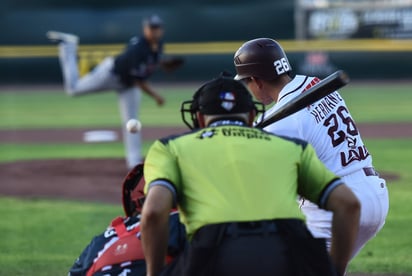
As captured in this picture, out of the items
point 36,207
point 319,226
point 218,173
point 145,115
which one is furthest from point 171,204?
point 145,115

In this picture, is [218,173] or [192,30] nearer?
[218,173]

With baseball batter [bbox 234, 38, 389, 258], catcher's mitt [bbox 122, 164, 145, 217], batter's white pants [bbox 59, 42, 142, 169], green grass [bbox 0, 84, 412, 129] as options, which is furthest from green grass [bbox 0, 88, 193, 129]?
catcher's mitt [bbox 122, 164, 145, 217]

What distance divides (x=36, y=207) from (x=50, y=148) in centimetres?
630

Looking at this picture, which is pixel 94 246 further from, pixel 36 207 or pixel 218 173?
pixel 36 207

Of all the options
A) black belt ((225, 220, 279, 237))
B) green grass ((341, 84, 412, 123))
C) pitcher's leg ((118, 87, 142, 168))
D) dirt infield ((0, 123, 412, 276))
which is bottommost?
green grass ((341, 84, 412, 123))

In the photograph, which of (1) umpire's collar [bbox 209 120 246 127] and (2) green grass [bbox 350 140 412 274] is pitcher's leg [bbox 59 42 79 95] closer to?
(2) green grass [bbox 350 140 412 274]

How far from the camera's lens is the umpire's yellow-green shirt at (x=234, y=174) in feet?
11.6

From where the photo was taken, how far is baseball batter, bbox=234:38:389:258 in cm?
493

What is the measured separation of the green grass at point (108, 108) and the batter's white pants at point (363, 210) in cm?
1590

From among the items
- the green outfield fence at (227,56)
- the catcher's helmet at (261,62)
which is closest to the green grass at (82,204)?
the green outfield fence at (227,56)

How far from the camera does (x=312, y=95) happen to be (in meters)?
4.40

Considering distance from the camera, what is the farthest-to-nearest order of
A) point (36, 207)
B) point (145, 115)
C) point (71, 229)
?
point (145, 115), point (36, 207), point (71, 229)

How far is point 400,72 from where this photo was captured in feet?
101

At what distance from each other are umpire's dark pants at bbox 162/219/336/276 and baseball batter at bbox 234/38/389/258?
1323 mm
